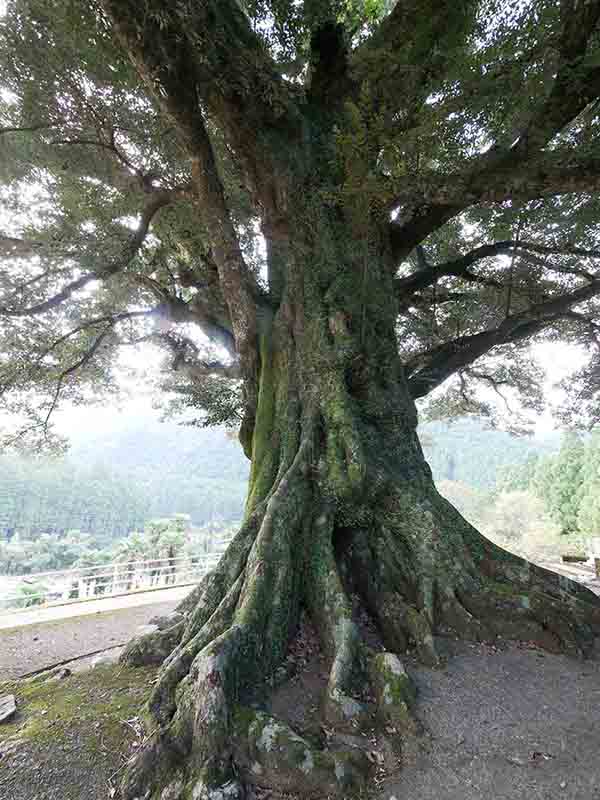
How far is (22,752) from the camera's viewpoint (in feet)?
7.80

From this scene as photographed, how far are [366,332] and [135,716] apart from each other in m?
3.96

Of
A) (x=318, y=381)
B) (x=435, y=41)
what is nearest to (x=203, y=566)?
(x=318, y=381)

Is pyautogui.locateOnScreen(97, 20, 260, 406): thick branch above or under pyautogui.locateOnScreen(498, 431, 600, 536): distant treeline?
above

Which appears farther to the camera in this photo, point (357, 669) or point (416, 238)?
point (416, 238)

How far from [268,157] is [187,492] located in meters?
77.4

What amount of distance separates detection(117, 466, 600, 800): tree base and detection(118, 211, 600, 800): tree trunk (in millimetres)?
11

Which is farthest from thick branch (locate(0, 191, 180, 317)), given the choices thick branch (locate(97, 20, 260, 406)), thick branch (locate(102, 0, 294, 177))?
thick branch (locate(102, 0, 294, 177))

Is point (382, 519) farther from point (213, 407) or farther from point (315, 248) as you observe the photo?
point (213, 407)

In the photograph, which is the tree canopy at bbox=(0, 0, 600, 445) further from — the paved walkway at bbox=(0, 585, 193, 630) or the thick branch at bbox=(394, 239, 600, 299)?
the paved walkway at bbox=(0, 585, 193, 630)

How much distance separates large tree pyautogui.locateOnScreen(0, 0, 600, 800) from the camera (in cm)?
275

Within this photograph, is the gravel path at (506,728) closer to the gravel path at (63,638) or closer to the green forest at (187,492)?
the gravel path at (63,638)

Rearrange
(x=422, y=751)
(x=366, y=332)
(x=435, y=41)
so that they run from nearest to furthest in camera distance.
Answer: (x=422, y=751)
(x=366, y=332)
(x=435, y=41)

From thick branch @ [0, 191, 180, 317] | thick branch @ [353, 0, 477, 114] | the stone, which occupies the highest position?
thick branch @ [353, 0, 477, 114]

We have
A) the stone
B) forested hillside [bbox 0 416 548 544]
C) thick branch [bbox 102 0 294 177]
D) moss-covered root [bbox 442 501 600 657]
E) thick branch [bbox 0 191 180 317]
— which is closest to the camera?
the stone
